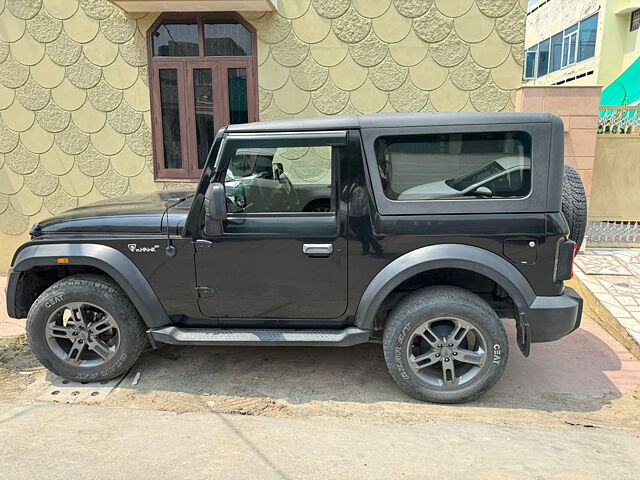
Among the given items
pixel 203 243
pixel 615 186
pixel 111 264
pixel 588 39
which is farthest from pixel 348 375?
pixel 588 39

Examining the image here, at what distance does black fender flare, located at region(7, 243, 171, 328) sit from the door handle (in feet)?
3.88

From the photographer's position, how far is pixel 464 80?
6.14m

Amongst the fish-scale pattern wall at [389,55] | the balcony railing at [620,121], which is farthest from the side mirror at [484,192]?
the balcony railing at [620,121]

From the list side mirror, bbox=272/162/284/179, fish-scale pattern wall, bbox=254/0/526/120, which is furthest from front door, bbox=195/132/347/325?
fish-scale pattern wall, bbox=254/0/526/120

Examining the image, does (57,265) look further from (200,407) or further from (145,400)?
(200,407)

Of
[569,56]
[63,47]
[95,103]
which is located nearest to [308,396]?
[95,103]

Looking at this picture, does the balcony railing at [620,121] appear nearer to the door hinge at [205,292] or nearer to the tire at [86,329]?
the door hinge at [205,292]

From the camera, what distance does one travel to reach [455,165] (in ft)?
10.5

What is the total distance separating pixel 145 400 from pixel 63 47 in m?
5.37

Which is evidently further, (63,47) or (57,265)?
(63,47)

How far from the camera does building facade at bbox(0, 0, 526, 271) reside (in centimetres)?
608

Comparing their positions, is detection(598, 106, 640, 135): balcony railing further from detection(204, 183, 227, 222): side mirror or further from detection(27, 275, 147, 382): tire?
detection(27, 275, 147, 382): tire

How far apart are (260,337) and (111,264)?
1192mm

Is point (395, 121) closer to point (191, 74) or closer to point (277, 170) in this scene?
point (277, 170)
